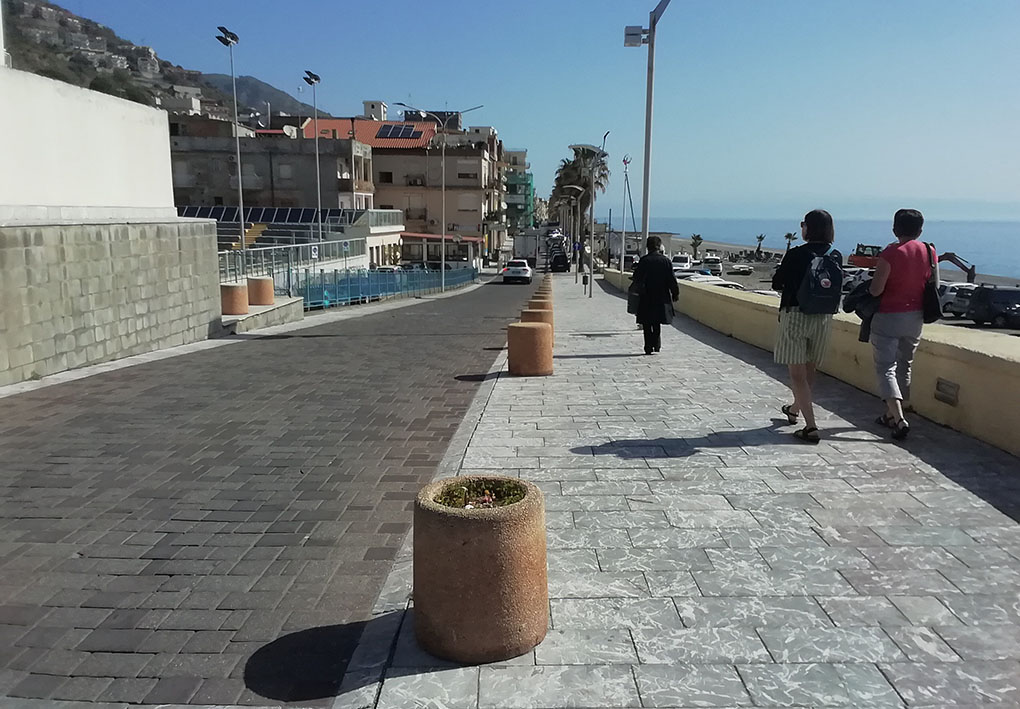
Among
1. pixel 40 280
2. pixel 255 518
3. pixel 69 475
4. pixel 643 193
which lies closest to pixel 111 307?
pixel 40 280

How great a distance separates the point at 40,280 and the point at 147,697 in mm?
7612

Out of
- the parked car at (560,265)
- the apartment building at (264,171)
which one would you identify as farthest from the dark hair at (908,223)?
the parked car at (560,265)

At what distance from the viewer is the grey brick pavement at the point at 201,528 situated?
10.6 ft

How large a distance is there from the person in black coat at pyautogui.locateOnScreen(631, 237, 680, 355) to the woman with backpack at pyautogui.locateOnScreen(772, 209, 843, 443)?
430 cm

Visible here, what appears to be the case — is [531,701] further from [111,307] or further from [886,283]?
[111,307]

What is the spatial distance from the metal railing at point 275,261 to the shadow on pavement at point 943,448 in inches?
598

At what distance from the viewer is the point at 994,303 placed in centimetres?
2861

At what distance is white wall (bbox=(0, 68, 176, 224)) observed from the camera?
9016 mm

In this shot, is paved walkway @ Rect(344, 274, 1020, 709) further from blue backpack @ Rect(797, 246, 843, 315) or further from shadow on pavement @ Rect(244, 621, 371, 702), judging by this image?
blue backpack @ Rect(797, 246, 843, 315)

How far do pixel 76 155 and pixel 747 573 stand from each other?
1022 cm

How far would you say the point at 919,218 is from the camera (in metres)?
5.79

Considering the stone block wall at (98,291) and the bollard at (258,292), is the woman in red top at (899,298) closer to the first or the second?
the stone block wall at (98,291)

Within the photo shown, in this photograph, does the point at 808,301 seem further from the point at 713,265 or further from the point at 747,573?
the point at 713,265

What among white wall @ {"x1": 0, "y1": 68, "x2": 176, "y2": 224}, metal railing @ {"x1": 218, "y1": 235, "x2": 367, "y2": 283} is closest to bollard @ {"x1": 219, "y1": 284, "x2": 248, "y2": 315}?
metal railing @ {"x1": 218, "y1": 235, "x2": 367, "y2": 283}
